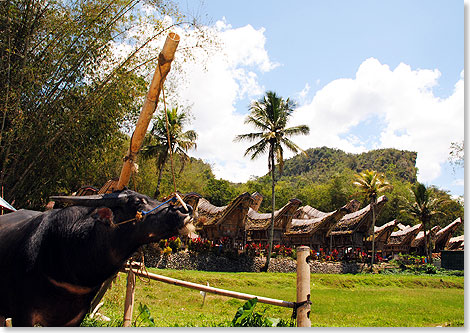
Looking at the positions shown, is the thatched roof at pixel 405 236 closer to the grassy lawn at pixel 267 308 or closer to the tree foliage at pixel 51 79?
the grassy lawn at pixel 267 308

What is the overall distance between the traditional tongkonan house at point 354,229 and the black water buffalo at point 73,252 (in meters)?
23.1

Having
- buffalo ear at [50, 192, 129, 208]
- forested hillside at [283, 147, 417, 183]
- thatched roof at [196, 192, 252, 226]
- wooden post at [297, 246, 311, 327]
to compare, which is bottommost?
wooden post at [297, 246, 311, 327]

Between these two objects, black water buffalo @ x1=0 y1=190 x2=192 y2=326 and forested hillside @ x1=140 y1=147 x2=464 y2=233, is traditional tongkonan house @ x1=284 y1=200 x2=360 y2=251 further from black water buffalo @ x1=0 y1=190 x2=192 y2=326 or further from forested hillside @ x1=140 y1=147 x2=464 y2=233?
black water buffalo @ x1=0 y1=190 x2=192 y2=326

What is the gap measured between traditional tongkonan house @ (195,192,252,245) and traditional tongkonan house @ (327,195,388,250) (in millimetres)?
8076

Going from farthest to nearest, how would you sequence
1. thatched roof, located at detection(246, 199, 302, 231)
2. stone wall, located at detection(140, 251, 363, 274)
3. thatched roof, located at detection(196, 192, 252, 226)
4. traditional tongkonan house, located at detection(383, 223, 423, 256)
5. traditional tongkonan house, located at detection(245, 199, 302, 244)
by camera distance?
traditional tongkonan house, located at detection(383, 223, 423, 256), traditional tongkonan house, located at detection(245, 199, 302, 244), thatched roof, located at detection(246, 199, 302, 231), thatched roof, located at detection(196, 192, 252, 226), stone wall, located at detection(140, 251, 363, 274)

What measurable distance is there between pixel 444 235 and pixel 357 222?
17.6 metres

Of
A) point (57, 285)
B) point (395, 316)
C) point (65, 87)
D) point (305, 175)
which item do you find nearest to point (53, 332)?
point (57, 285)

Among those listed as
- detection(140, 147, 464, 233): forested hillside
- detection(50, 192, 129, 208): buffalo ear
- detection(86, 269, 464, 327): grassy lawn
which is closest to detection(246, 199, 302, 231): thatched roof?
detection(140, 147, 464, 233): forested hillside

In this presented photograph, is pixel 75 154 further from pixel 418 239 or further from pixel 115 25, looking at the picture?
pixel 418 239

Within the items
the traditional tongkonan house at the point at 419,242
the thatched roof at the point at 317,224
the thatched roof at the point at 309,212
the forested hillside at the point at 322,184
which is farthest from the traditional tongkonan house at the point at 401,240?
the thatched roof at the point at 317,224

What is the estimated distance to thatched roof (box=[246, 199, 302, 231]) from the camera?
68.8 ft

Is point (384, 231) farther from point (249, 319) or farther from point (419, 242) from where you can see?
point (249, 319)

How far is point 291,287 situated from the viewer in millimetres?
12961

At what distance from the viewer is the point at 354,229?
966 inches
